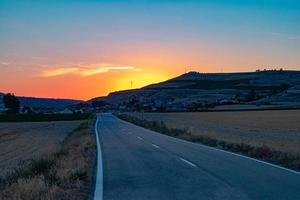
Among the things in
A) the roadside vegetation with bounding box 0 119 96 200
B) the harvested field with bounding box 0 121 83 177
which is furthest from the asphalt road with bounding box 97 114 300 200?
the harvested field with bounding box 0 121 83 177

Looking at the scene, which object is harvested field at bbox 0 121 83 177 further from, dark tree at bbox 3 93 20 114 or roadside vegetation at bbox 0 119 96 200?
dark tree at bbox 3 93 20 114

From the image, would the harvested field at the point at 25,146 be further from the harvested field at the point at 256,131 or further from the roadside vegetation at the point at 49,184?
the harvested field at the point at 256,131

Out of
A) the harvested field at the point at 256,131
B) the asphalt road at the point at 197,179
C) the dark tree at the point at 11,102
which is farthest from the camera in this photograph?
the dark tree at the point at 11,102

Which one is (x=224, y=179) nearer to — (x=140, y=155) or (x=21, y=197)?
(x=21, y=197)

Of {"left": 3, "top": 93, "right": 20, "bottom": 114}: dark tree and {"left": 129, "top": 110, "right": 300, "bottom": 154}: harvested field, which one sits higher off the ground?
{"left": 3, "top": 93, "right": 20, "bottom": 114}: dark tree

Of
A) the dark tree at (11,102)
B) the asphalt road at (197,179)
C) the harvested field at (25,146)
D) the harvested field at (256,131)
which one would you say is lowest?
the harvested field at (25,146)

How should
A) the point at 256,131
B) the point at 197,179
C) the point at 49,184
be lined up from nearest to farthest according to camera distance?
1. the point at 49,184
2. the point at 197,179
3. the point at 256,131

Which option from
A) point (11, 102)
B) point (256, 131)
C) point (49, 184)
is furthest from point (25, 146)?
point (11, 102)

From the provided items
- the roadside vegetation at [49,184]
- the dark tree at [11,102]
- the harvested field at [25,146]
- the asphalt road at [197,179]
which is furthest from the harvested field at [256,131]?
the dark tree at [11,102]

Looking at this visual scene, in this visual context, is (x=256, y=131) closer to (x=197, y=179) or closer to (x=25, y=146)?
(x=25, y=146)

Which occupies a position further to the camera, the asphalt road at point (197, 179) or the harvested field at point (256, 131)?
the harvested field at point (256, 131)

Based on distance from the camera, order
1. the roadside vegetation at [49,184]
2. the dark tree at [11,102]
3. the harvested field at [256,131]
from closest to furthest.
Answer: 1. the roadside vegetation at [49,184]
2. the harvested field at [256,131]
3. the dark tree at [11,102]

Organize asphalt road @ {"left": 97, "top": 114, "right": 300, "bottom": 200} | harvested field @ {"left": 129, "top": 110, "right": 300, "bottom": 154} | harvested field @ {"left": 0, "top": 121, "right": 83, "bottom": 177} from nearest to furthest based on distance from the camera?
1. asphalt road @ {"left": 97, "top": 114, "right": 300, "bottom": 200}
2. harvested field @ {"left": 0, "top": 121, "right": 83, "bottom": 177}
3. harvested field @ {"left": 129, "top": 110, "right": 300, "bottom": 154}

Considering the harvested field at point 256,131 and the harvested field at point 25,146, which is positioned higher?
the harvested field at point 256,131
